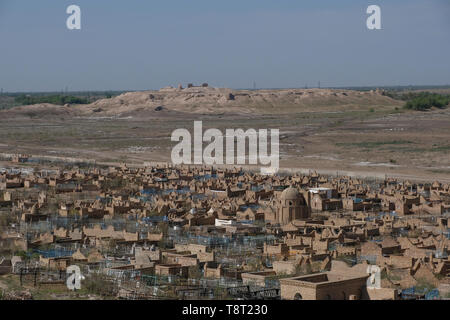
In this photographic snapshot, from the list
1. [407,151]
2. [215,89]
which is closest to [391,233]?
[407,151]

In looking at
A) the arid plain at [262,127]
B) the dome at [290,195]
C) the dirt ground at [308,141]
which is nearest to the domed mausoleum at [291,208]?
the dome at [290,195]

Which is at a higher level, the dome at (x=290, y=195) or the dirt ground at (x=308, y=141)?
the dome at (x=290, y=195)

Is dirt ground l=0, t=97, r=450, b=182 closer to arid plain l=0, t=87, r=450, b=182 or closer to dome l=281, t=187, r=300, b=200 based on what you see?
arid plain l=0, t=87, r=450, b=182

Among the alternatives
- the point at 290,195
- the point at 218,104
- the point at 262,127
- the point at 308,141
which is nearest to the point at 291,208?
the point at 290,195

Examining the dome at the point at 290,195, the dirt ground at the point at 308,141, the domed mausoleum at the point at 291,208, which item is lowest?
the dirt ground at the point at 308,141

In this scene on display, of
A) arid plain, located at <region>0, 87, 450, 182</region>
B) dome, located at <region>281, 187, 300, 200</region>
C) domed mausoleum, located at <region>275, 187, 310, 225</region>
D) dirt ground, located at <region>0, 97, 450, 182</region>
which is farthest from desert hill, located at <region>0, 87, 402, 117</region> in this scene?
domed mausoleum, located at <region>275, 187, 310, 225</region>

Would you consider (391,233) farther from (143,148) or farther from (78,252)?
(143,148)

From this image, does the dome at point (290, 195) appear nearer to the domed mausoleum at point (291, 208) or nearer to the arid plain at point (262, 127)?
the domed mausoleum at point (291, 208)

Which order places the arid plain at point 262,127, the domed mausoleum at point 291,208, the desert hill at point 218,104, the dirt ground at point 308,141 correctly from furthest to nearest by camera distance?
1. the desert hill at point 218,104
2. the arid plain at point 262,127
3. the dirt ground at point 308,141
4. the domed mausoleum at point 291,208
